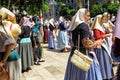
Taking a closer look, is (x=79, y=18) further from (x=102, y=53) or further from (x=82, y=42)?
(x=102, y=53)

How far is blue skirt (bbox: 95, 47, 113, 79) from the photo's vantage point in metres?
6.64

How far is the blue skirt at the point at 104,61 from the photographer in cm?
664

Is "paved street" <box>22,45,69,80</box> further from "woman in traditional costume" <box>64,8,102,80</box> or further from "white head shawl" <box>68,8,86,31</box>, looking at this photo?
"white head shawl" <box>68,8,86,31</box>

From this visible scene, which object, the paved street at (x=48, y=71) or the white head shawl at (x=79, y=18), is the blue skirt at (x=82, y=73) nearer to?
the white head shawl at (x=79, y=18)

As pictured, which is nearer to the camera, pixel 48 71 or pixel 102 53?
pixel 102 53

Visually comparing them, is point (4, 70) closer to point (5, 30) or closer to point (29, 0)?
point (5, 30)

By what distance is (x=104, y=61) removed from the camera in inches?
264

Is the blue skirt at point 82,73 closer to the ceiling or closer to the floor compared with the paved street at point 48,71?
closer to the ceiling

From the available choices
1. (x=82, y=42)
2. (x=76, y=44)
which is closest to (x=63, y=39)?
(x=76, y=44)

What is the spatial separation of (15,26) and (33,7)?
97.5 feet

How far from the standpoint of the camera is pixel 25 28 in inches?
328

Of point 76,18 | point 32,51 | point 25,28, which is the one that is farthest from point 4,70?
point 32,51

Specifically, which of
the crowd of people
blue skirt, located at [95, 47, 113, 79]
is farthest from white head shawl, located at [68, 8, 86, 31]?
blue skirt, located at [95, 47, 113, 79]

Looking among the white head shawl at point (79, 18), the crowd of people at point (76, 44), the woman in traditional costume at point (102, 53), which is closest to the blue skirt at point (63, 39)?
the crowd of people at point (76, 44)
